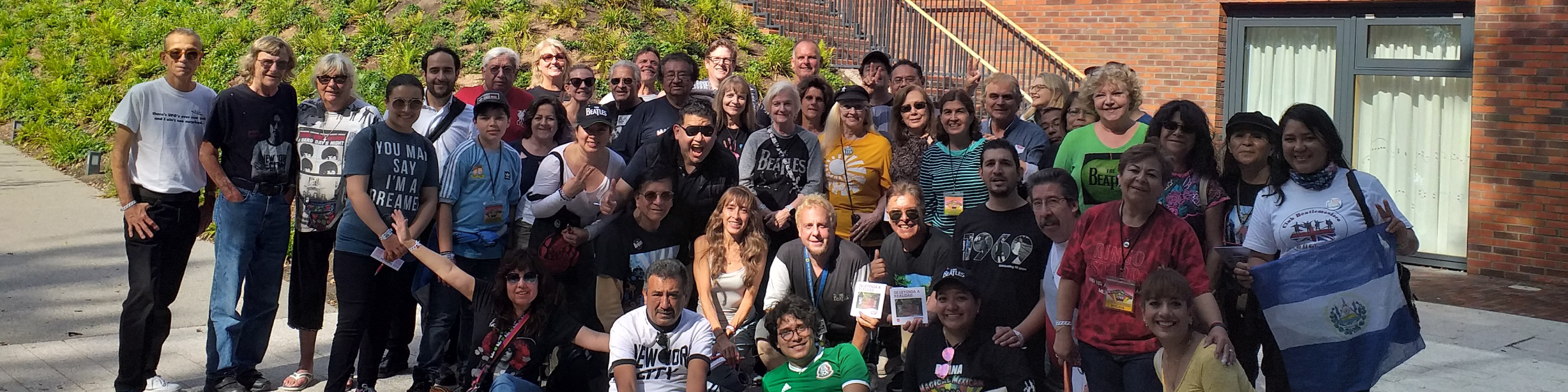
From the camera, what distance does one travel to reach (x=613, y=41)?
12.3m

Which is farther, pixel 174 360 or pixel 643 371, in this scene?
pixel 174 360

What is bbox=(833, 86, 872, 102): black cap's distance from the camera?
21.1 feet

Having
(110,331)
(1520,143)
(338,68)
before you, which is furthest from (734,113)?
(1520,143)

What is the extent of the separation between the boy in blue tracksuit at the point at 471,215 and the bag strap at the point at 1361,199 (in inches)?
142

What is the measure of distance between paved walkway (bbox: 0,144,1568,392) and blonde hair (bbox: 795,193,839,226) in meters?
2.18

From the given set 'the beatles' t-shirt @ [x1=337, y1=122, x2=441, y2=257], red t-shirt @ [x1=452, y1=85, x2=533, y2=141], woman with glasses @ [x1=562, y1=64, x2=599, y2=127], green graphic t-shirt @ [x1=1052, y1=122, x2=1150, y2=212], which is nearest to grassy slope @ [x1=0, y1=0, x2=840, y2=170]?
woman with glasses @ [x1=562, y1=64, x2=599, y2=127]

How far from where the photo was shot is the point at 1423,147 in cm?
1122

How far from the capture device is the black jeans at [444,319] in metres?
5.91

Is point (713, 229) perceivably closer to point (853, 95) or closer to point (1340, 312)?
point (853, 95)

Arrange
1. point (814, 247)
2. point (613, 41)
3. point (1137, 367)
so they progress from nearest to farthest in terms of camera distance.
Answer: point (1137, 367)
point (814, 247)
point (613, 41)

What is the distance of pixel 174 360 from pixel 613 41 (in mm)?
6411

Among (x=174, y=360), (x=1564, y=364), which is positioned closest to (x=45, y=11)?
(x=174, y=360)

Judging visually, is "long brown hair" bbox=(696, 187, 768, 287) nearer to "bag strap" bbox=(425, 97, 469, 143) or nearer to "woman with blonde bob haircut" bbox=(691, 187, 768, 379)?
"woman with blonde bob haircut" bbox=(691, 187, 768, 379)

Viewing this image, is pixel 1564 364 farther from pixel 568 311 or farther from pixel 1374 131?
pixel 568 311
